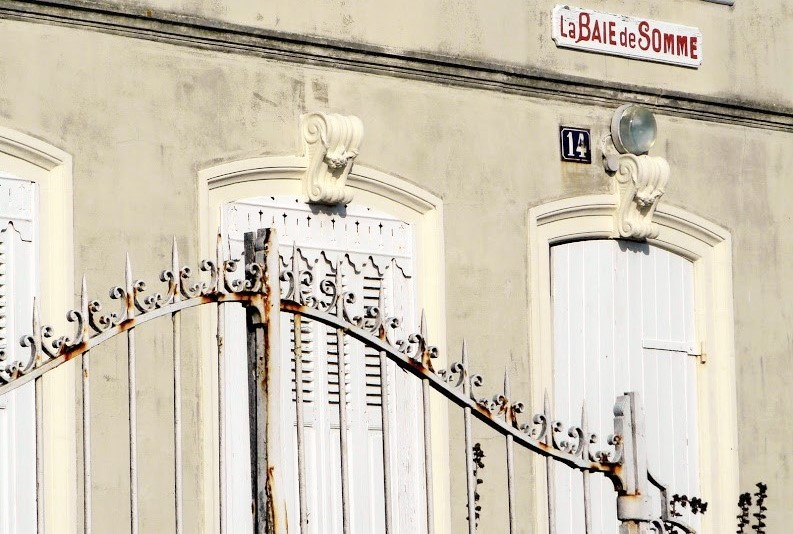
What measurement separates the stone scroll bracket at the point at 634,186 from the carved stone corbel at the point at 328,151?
200 centimetres

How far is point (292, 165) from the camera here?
35.3ft

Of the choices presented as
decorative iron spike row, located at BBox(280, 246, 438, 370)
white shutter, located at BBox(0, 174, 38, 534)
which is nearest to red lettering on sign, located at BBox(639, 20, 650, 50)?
white shutter, located at BBox(0, 174, 38, 534)

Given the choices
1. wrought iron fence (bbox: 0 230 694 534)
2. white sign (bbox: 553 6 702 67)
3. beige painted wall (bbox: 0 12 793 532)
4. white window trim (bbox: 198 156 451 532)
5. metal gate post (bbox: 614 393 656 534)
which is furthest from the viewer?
white sign (bbox: 553 6 702 67)

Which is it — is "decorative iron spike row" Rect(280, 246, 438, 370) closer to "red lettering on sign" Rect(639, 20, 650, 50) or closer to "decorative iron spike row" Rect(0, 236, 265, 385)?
"decorative iron spike row" Rect(0, 236, 265, 385)

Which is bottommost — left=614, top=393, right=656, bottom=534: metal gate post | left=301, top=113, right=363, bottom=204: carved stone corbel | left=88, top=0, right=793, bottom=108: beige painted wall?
left=614, top=393, right=656, bottom=534: metal gate post

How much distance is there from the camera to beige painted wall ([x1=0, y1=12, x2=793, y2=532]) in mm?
9961

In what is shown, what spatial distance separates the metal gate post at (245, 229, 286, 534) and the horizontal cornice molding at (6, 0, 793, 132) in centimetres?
375

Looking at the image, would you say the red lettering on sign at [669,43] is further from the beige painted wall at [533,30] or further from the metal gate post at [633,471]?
the metal gate post at [633,471]

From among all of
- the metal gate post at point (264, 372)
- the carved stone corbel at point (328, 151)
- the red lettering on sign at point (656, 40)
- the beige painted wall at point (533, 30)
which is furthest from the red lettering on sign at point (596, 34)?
the metal gate post at point (264, 372)

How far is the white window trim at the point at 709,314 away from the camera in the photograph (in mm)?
12094

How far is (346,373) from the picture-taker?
10.8m

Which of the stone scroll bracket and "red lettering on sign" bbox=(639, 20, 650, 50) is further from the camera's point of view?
"red lettering on sign" bbox=(639, 20, 650, 50)

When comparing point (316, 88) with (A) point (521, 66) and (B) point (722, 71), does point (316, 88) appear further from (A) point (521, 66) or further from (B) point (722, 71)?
(B) point (722, 71)

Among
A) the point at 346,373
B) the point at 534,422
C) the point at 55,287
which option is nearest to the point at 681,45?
the point at 346,373
